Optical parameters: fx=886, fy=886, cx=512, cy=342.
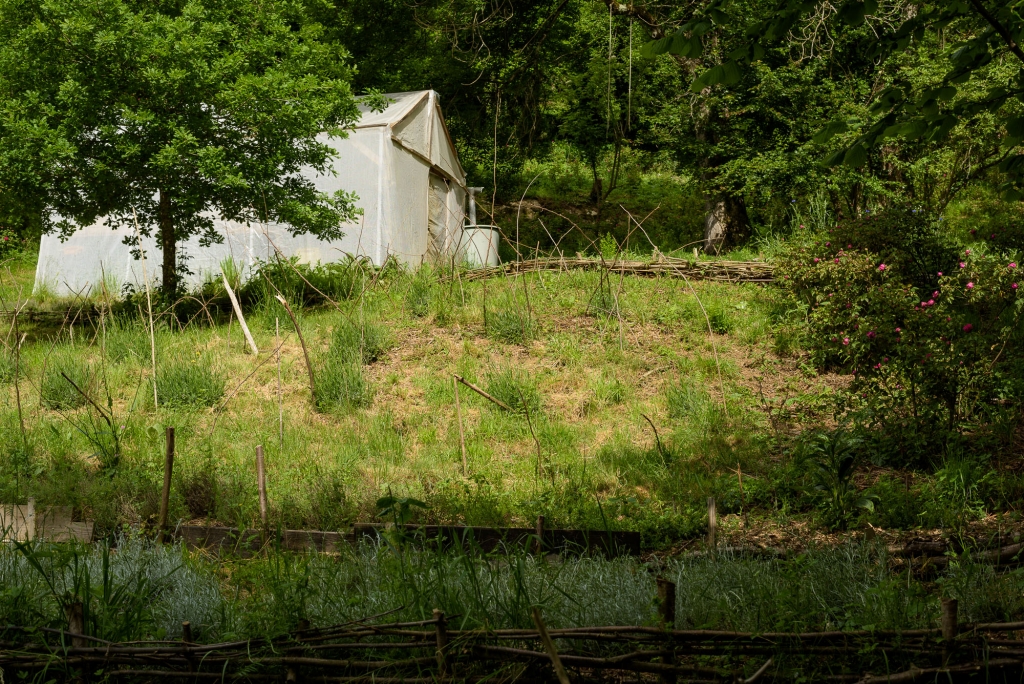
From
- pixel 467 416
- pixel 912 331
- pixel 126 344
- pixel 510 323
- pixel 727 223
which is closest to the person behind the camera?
pixel 912 331

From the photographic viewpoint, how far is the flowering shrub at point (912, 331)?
613 cm

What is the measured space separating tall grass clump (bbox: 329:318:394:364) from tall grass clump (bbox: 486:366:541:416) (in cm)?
149

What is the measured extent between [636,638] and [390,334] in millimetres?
6586

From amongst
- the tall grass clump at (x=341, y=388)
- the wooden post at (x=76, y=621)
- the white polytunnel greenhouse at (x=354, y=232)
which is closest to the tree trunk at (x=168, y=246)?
the white polytunnel greenhouse at (x=354, y=232)

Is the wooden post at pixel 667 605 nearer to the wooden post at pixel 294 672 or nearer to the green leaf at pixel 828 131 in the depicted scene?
the wooden post at pixel 294 672

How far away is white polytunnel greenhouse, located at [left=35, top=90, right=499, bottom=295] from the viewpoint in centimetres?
1294

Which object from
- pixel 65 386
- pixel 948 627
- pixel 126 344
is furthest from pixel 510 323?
A: pixel 948 627

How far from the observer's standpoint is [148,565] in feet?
13.0

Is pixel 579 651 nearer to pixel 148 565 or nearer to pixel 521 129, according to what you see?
pixel 148 565

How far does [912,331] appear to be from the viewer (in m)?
6.45

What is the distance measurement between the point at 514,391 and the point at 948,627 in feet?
16.6

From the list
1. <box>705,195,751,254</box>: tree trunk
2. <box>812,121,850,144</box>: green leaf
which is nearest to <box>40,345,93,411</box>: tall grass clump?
<box>812,121,850,144</box>: green leaf

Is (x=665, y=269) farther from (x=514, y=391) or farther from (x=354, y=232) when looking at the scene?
(x=354, y=232)

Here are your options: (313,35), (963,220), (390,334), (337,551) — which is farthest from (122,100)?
(963,220)
